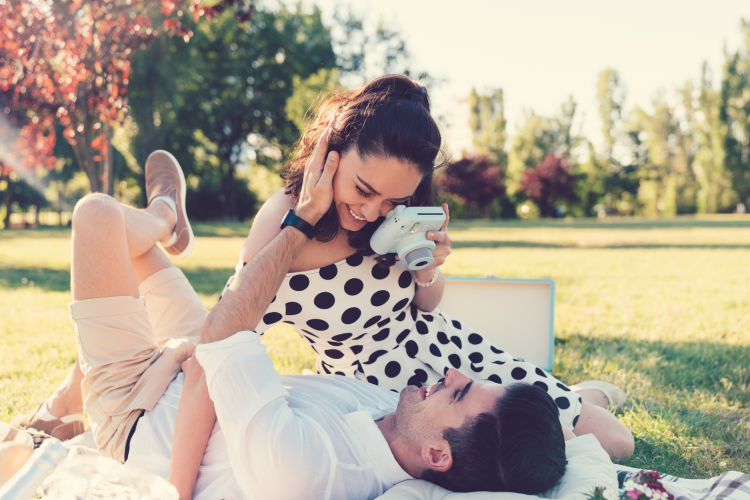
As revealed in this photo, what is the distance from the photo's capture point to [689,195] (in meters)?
39.3

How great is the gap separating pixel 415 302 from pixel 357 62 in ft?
106

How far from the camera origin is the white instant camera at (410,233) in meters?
1.97

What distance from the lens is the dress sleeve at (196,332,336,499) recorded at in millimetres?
1422

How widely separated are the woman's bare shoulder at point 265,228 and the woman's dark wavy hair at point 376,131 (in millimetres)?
70

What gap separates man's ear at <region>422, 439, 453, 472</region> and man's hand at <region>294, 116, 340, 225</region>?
0.83m

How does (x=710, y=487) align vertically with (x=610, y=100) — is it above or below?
below

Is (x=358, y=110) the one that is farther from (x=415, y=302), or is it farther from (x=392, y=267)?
(x=415, y=302)

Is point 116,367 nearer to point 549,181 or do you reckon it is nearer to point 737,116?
point 549,181

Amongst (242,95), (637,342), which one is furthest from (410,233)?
(242,95)

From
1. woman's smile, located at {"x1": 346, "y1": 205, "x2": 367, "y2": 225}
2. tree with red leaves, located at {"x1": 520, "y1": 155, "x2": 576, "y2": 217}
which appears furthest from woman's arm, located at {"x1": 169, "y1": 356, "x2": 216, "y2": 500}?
tree with red leaves, located at {"x1": 520, "y1": 155, "x2": 576, "y2": 217}

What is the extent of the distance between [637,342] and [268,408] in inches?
141

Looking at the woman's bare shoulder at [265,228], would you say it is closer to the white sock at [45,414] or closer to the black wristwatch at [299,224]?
the black wristwatch at [299,224]

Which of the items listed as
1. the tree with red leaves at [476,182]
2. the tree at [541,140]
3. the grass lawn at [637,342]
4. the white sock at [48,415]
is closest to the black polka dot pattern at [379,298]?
the grass lawn at [637,342]

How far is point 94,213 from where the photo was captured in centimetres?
192
